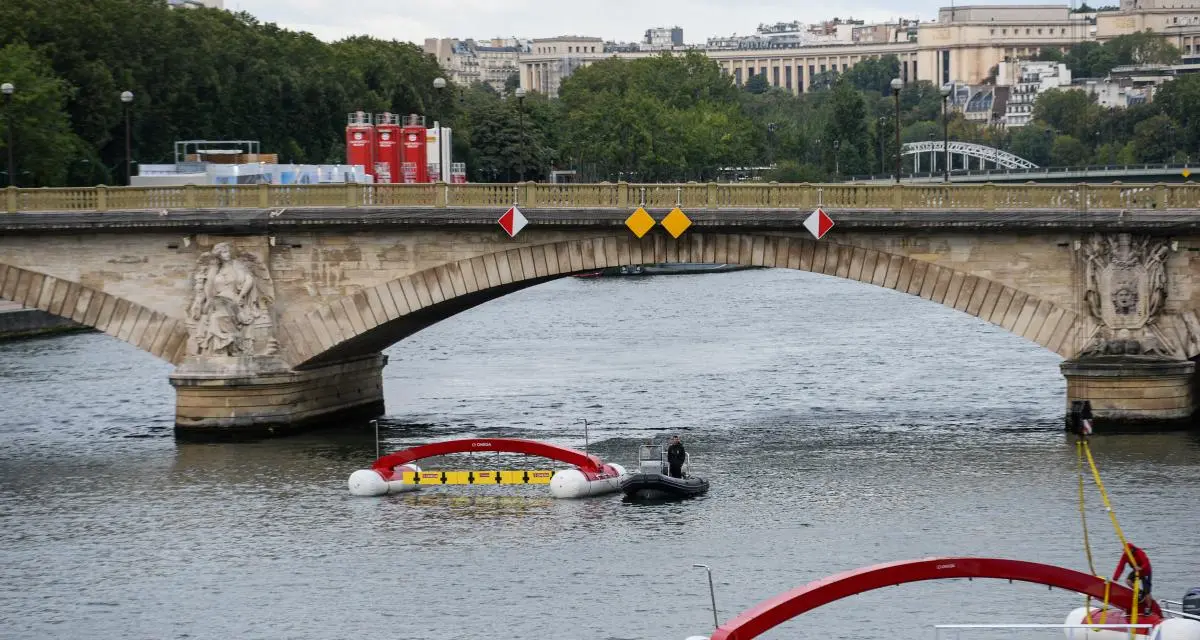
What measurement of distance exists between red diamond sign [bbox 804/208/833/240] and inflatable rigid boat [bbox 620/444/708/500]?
25.9 ft

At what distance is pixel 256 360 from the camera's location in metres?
57.5

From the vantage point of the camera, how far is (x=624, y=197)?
56.0 metres

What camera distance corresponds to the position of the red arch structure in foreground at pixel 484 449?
51.0 metres

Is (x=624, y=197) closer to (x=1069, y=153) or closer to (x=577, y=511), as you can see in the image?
(x=577, y=511)

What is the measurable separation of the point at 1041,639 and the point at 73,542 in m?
21.4

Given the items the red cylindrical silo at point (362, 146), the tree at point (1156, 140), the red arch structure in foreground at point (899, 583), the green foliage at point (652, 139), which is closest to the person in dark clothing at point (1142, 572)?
the red arch structure in foreground at point (899, 583)

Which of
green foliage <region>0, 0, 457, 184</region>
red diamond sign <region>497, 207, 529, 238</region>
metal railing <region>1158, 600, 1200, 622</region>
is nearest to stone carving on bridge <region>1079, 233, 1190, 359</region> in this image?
red diamond sign <region>497, 207, 529, 238</region>

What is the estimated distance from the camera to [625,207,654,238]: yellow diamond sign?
55.4 metres

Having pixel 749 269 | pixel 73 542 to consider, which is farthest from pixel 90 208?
pixel 749 269

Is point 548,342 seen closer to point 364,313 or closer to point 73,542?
point 364,313

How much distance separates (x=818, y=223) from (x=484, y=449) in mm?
10542

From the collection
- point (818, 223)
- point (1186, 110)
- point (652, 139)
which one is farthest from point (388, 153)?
point (1186, 110)

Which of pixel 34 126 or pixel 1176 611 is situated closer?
pixel 1176 611

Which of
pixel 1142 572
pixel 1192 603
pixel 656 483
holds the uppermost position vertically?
pixel 656 483
